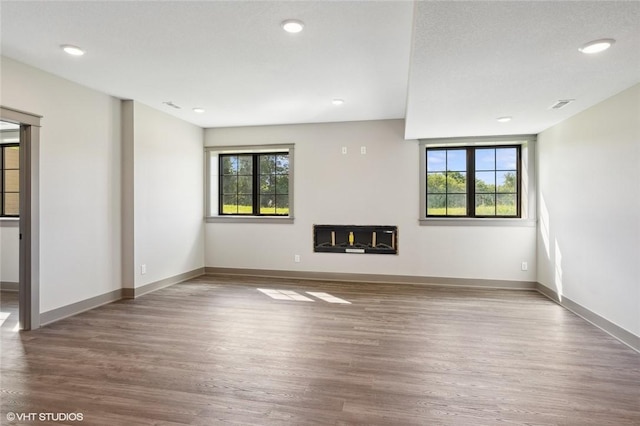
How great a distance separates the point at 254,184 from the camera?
6.21 meters

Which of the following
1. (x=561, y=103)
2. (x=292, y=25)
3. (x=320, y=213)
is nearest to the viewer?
(x=292, y=25)

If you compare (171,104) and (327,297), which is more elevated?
(171,104)

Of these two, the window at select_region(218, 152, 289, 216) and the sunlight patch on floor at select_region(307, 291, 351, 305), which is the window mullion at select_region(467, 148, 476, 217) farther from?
the window at select_region(218, 152, 289, 216)

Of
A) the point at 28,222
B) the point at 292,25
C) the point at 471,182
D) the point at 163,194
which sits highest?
the point at 292,25

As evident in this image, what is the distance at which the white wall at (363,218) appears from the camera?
208 inches

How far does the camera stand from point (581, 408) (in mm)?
2086

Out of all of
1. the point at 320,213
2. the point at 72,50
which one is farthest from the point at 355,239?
the point at 72,50

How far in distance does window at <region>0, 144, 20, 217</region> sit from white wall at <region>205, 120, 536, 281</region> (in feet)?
9.30

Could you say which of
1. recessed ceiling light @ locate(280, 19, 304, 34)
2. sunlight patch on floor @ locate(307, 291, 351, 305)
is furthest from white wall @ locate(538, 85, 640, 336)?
recessed ceiling light @ locate(280, 19, 304, 34)

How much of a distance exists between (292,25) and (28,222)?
3.11m

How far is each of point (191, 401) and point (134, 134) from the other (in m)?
3.59

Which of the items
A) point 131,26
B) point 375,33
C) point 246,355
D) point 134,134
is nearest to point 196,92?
point 134,134

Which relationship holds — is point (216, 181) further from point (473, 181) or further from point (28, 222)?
point (473, 181)

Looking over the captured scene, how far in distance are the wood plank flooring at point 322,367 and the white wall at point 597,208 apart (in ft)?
1.22
